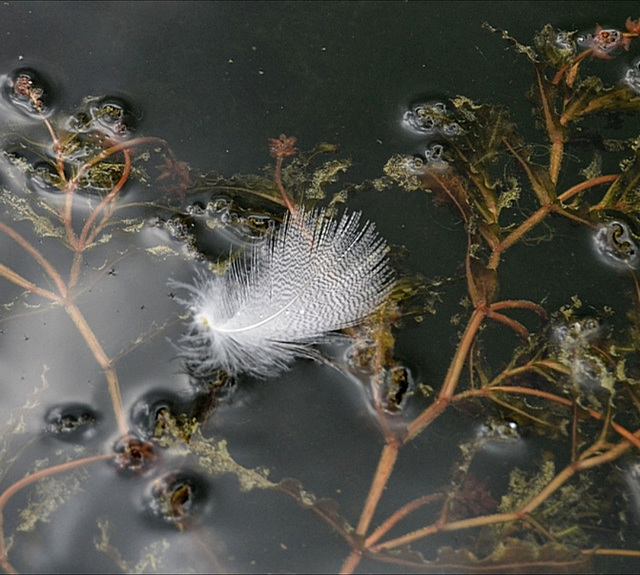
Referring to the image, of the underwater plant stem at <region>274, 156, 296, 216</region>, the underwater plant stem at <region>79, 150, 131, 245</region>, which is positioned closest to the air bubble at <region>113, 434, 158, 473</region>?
the underwater plant stem at <region>79, 150, 131, 245</region>

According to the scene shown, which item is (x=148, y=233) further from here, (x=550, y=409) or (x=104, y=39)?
(x=550, y=409)

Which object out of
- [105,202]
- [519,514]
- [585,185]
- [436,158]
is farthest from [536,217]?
[105,202]

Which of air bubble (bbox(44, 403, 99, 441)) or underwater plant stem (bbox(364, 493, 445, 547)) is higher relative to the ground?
underwater plant stem (bbox(364, 493, 445, 547))

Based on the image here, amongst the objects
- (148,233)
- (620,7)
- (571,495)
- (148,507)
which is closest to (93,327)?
(148,233)

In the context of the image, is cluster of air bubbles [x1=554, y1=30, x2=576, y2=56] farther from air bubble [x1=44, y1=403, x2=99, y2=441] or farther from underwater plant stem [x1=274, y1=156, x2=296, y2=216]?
air bubble [x1=44, y1=403, x2=99, y2=441]

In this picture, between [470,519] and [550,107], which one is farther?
[550,107]

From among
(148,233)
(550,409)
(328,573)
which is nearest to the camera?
(328,573)

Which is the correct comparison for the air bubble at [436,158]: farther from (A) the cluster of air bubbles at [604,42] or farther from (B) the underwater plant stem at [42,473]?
(B) the underwater plant stem at [42,473]
